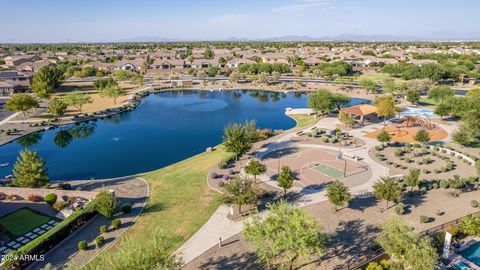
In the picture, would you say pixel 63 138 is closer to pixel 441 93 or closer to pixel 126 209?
pixel 126 209

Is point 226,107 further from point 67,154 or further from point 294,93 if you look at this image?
point 67,154

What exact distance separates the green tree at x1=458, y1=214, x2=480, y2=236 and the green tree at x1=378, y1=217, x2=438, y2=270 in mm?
7253

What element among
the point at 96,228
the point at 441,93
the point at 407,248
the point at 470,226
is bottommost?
the point at 96,228

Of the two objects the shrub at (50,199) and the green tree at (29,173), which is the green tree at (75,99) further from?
the shrub at (50,199)

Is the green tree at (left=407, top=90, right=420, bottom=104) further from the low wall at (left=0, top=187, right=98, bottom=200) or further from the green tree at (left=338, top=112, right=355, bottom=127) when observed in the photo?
the low wall at (left=0, top=187, right=98, bottom=200)

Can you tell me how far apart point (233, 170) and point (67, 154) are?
3316 cm

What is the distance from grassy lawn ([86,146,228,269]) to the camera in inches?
1169

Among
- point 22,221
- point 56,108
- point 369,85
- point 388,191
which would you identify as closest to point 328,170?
point 388,191

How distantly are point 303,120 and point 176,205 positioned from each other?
4336 cm

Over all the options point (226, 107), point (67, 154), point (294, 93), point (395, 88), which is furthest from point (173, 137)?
point (395, 88)

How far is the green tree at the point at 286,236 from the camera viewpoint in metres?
22.2

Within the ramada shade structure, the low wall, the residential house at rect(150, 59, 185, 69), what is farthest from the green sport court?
the residential house at rect(150, 59, 185, 69)

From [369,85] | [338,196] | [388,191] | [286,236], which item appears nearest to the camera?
[286,236]

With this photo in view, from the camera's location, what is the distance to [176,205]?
35.2 metres
